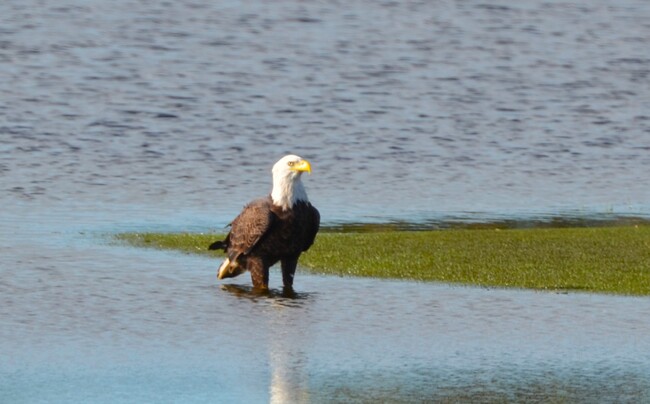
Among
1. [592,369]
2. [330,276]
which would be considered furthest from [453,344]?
[330,276]

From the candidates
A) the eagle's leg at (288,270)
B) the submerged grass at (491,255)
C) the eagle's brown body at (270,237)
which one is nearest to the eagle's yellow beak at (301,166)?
the eagle's brown body at (270,237)

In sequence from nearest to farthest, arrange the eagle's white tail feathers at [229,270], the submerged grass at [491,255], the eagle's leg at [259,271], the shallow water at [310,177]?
the shallow water at [310,177] → the eagle's leg at [259,271] → the eagle's white tail feathers at [229,270] → the submerged grass at [491,255]

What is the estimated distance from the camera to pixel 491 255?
651 inches

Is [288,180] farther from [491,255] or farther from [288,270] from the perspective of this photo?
[491,255]

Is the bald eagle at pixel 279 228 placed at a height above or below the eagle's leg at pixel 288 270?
above

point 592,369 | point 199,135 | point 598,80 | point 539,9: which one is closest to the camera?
point 592,369

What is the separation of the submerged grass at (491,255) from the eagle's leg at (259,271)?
0.94m

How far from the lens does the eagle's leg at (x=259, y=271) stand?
14.9m

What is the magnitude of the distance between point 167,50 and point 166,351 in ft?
74.3

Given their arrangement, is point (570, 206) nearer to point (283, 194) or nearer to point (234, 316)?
point (283, 194)

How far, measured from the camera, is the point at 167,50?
34375 mm

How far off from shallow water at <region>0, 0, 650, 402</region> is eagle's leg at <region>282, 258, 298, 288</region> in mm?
167

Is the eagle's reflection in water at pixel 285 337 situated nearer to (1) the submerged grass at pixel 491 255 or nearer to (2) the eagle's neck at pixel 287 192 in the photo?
(2) the eagle's neck at pixel 287 192

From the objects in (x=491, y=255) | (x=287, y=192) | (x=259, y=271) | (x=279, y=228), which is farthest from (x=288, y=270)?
(x=491, y=255)
